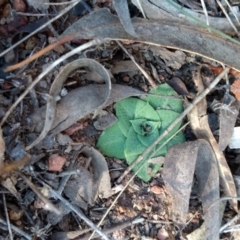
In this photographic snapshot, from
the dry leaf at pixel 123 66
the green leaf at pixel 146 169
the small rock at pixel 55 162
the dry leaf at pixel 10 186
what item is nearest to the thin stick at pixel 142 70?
the dry leaf at pixel 123 66

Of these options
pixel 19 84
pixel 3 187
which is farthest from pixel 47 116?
pixel 3 187

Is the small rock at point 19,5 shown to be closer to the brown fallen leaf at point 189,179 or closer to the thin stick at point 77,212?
the thin stick at point 77,212

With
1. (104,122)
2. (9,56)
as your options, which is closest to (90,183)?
(104,122)

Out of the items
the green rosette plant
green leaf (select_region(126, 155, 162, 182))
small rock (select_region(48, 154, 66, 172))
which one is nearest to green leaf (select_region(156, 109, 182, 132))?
the green rosette plant

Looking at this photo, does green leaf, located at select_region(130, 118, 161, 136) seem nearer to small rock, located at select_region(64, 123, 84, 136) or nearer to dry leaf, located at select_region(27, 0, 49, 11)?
small rock, located at select_region(64, 123, 84, 136)

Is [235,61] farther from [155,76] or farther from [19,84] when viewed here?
[19,84]
